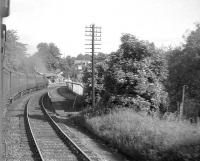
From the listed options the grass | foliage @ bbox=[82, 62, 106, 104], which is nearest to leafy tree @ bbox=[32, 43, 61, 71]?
foliage @ bbox=[82, 62, 106, 104]

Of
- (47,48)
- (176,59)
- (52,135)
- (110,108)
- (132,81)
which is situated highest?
(47,48)

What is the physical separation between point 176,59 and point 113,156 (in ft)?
51.6

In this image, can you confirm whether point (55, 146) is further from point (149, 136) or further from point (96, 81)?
point (96, 81)

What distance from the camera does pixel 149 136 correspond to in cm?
1344

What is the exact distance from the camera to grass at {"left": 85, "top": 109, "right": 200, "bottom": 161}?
436 inches

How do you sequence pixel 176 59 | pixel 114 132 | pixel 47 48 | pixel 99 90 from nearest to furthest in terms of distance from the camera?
pixel 114 132, pixel 176 59, pixel 99 90, pixel 47 48

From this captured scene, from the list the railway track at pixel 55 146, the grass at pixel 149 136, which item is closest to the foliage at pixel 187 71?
the grass at pixel 149 136

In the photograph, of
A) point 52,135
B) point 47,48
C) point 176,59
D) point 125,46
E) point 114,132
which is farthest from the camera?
point 47,48

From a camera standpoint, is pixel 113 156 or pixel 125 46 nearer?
pixel 113 156

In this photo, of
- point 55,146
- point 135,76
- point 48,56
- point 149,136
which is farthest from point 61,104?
point 48,56

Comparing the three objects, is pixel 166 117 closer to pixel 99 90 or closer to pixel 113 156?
pixel 113 156

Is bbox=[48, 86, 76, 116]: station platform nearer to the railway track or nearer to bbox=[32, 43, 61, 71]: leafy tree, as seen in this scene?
the railway track

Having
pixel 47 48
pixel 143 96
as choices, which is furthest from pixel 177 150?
pixel 47 48

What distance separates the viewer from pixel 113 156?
13.5 m
